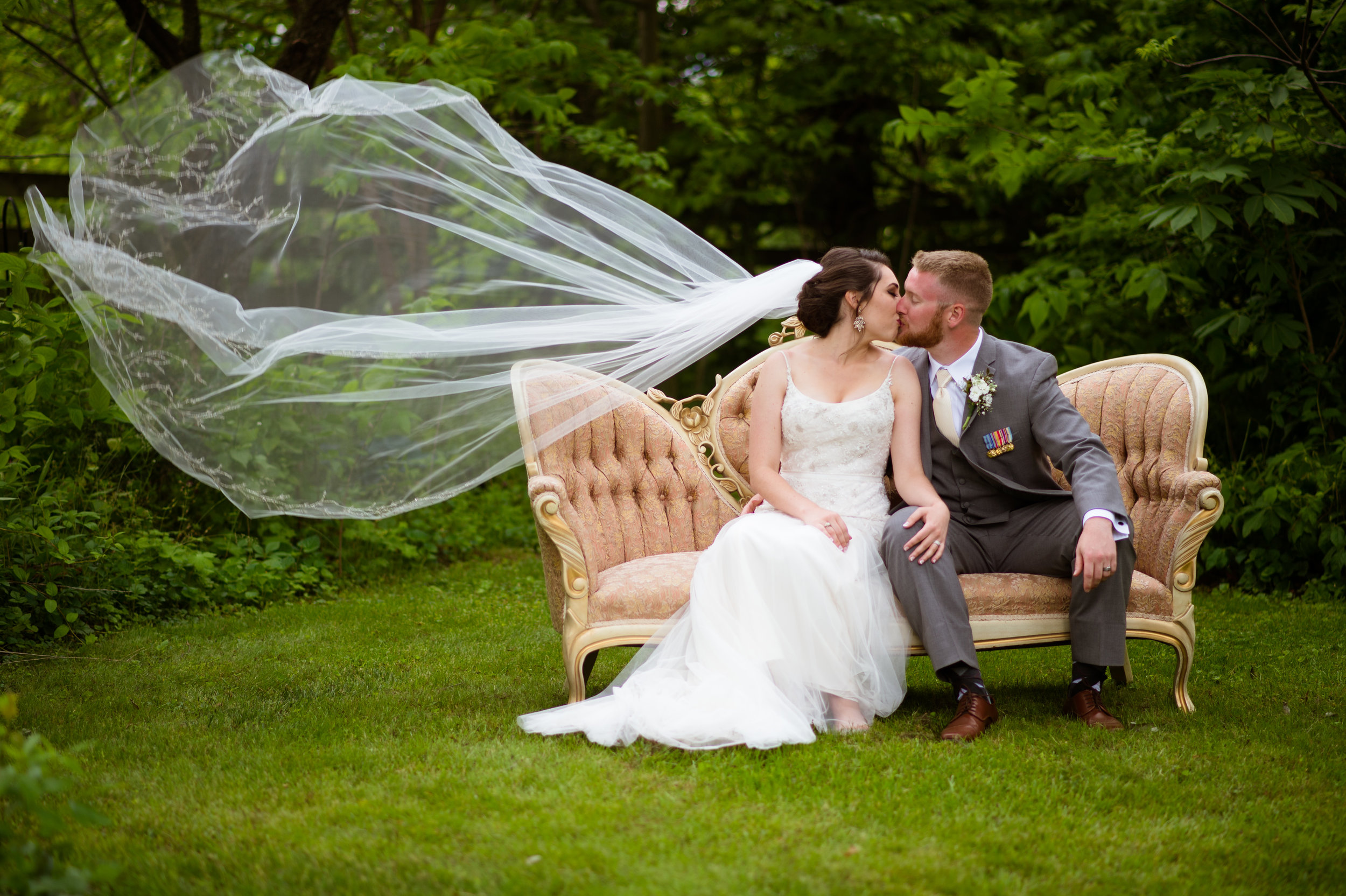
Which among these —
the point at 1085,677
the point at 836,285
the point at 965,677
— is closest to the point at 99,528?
the point at 836,285

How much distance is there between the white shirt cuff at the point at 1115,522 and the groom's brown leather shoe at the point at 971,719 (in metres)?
0.65

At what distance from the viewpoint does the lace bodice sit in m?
3.75

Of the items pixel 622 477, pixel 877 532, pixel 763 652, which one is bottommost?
pixel 763 652

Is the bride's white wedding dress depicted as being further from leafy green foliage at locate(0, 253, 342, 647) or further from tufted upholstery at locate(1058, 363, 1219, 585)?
leafy green foliage at locate(0, 253, 342, 647)

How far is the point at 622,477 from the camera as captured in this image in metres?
4.11

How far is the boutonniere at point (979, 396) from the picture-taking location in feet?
12.4

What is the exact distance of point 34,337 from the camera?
4535 millimetres

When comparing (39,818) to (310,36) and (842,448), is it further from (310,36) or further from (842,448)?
(310,36)

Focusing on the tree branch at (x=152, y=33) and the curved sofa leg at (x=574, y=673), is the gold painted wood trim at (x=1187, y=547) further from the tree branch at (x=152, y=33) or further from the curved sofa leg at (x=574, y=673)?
the tree branch at (x=152, y=33)

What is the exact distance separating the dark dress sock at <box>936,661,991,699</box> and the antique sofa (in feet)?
0.41

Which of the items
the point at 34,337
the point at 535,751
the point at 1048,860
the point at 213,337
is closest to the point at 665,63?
the point at 34,337

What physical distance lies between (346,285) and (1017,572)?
2.42m

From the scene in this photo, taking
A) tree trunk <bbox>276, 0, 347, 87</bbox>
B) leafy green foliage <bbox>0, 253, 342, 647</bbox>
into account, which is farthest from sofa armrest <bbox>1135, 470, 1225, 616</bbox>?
tree trunk <bbox>276, 0, 347, 87</bbox>

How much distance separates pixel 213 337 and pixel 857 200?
7.24m
